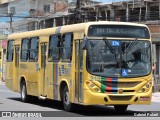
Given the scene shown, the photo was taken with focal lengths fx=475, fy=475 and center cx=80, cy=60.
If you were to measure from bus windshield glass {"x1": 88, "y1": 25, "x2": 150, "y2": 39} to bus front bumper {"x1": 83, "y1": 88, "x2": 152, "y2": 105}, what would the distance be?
196cm

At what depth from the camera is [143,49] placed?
16.0 meters

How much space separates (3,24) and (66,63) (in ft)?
212

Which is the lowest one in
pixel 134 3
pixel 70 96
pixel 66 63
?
pixel 70 96

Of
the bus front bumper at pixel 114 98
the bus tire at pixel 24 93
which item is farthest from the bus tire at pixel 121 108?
the bus tire at pixel 24 93

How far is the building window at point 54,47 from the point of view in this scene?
17.9m

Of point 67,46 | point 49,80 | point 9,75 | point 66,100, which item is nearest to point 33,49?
point 49,80

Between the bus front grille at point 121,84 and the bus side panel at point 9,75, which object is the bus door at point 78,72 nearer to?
the bus front grille at point 121,84

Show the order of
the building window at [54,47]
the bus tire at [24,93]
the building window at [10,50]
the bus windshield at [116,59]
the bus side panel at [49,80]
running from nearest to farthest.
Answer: the bus windshield at [116,59] < the building window at [54,47] < the bus side panel at [49,80] < the bus tire at [24,93] < the building window at [10,50]

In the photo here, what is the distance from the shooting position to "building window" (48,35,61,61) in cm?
1792

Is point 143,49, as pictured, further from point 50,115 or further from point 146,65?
point 50,115

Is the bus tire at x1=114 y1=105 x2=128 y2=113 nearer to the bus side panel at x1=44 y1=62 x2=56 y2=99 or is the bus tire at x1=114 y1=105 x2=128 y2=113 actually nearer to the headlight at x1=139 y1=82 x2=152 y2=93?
the headlight at x1=139 y1=82 x2=152 y2=93

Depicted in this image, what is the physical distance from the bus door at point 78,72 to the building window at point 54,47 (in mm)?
1732

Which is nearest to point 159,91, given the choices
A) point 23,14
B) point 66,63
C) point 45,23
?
point 66,63

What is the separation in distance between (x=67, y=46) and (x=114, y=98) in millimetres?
2913
